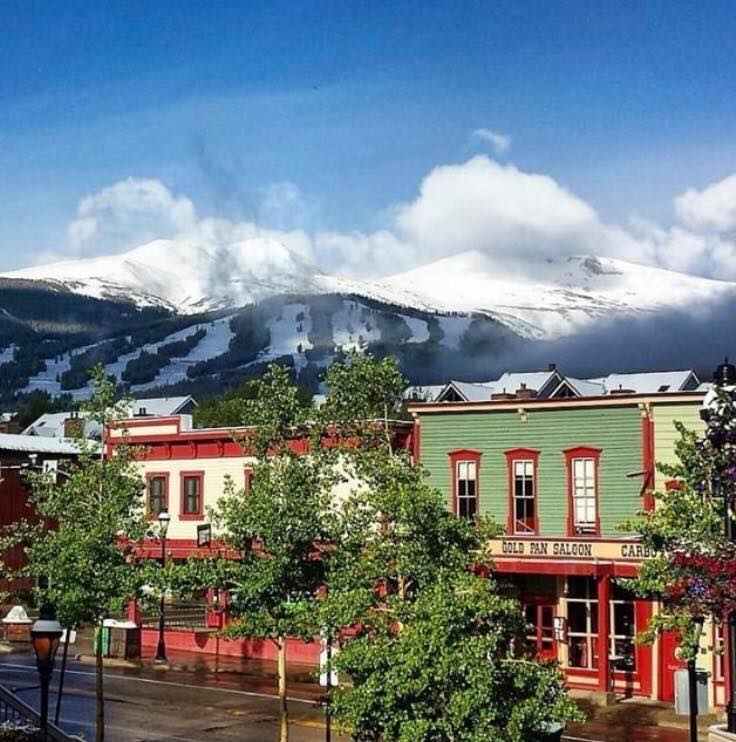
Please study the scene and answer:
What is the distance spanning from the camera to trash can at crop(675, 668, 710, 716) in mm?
30844

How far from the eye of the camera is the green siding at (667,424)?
35688mm

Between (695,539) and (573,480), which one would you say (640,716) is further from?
(695,539)

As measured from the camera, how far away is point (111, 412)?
2795 cm

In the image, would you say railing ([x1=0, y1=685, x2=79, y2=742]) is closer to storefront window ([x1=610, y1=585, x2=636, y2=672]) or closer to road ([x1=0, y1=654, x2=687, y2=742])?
road ([x1=0, y1=654, x2=687, y2=742])

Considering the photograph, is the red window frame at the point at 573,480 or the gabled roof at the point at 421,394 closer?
the red window frame at the point at 573,480

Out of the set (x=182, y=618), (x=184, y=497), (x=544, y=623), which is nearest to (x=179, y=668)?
(x=182, y=618)

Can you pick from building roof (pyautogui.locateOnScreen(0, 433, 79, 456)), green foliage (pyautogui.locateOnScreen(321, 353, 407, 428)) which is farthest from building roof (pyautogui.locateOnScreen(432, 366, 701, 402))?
building roof (pyautogui.locateOnScreen(0, 433, 79, 456))

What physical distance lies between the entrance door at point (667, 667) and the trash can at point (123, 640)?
19122mm

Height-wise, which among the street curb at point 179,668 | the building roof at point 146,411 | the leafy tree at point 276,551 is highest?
the building roof at point 146,411

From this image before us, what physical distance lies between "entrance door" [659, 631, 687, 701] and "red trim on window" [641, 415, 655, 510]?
12.9 feet

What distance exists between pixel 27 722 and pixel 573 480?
2058 centimetres

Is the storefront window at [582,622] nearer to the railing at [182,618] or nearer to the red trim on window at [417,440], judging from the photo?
the red trim on window at [417,440]

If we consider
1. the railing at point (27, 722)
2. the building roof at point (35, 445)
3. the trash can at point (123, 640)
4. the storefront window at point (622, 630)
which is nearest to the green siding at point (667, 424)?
the storefront window at point (622, 630)

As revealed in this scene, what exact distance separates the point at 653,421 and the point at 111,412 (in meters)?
16.7
